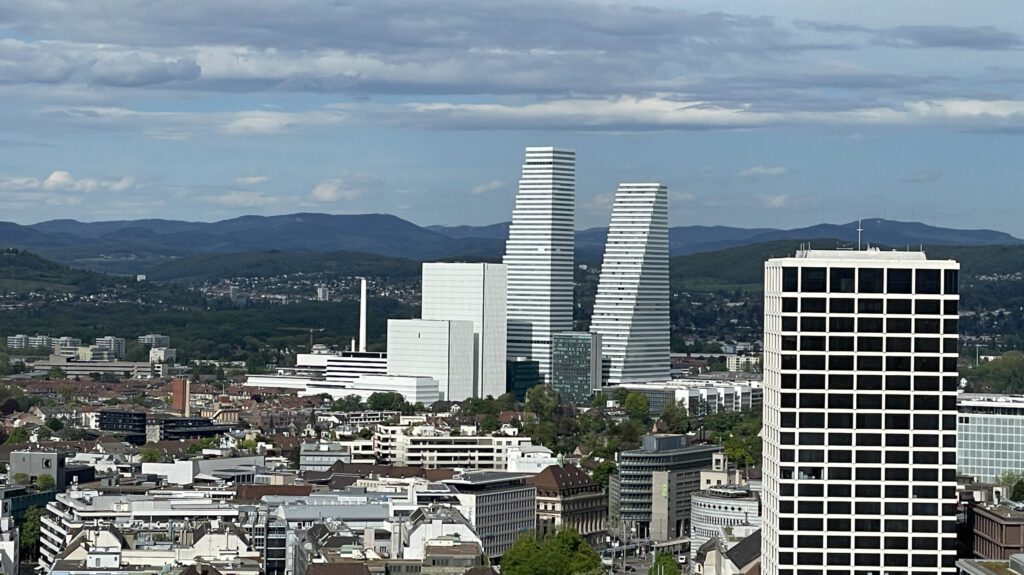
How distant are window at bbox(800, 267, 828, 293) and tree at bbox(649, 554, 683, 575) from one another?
33.3 metres

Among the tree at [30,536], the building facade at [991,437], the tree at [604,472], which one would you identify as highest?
the building facade at [991,437]

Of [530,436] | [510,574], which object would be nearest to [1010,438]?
[510,574]

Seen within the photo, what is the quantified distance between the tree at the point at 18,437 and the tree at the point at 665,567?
7827cm

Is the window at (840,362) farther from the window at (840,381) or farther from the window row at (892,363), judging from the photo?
the window at (840,381)

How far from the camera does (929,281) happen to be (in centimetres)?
7962

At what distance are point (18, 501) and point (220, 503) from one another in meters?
16.6

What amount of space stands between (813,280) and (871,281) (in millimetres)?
1875

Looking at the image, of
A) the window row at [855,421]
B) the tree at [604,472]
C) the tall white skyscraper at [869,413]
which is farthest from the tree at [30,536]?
the tall white skyscraper at [869,413]

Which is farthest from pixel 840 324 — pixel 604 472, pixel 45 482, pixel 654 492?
pixel 604 472

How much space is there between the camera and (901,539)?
3132 inches

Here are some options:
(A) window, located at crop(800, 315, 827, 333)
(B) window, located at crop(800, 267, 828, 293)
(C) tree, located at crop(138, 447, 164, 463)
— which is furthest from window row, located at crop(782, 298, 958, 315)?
(C) tree, located at crop(138, 447, 164, 463)

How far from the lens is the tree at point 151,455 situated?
16200 centimetres

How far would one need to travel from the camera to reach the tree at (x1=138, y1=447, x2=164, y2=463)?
16200cm

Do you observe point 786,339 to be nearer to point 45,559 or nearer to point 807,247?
point 807,247
